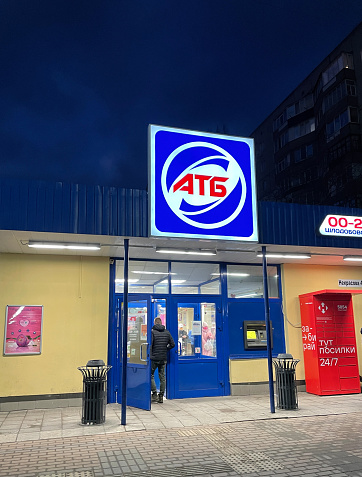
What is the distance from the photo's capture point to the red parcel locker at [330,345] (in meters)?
9.88

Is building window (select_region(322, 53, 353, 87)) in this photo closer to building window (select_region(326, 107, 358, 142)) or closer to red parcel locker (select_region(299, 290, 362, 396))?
building window (select_region(326, 107, 358, 142))

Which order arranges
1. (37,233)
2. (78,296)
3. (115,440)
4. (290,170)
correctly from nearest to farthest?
(115,440) → (37,233) → (78,296) → (290,170)

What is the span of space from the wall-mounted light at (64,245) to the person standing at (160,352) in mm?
2369

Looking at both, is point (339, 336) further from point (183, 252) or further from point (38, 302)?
point (38, 302)

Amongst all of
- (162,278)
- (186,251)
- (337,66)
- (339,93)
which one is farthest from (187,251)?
(337,66)

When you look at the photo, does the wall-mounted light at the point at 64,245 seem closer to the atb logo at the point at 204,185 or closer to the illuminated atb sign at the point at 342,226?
the atb logo at the point at 204,185

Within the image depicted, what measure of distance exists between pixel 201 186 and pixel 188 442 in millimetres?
4517

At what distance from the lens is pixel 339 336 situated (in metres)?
10.2

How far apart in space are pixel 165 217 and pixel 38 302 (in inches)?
140

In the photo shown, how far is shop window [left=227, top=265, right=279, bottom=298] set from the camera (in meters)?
10.6

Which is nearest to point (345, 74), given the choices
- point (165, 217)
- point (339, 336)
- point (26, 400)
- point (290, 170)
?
point (290, 170)

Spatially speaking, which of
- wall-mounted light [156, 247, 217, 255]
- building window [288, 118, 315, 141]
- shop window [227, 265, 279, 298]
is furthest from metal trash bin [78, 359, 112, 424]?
building window [288, 118, 315, 141]

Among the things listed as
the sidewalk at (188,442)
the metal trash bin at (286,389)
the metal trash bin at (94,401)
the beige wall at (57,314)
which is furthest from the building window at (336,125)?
the metal trash bin at (94,401)

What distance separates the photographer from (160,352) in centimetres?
909
